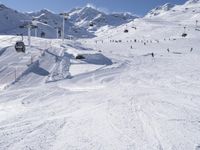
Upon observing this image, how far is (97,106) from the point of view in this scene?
70.8 ft

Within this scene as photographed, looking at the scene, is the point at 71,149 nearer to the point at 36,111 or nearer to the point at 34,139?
the point at 34,139

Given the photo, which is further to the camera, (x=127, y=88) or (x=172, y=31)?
(x=172, y=31)

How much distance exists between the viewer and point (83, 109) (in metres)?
20.9

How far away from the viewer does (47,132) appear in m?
16.4

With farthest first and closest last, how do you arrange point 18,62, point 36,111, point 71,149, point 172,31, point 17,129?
1. point 172,31
2. point 18,62
3. point 36,111
4. point 17,129
5. point 71,149

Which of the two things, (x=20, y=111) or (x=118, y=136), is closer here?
(x=118, y=136)

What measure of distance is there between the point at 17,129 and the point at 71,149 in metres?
3.64

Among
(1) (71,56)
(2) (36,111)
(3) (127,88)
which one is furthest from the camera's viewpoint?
(1) (71,56)

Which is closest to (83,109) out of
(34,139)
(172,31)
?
(34,139)

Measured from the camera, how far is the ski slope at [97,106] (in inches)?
605

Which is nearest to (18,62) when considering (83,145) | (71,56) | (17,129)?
(71,56)

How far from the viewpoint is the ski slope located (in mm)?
15359

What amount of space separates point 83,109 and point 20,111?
3384 millimetres

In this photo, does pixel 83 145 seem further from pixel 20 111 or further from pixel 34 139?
pixel 20 111
